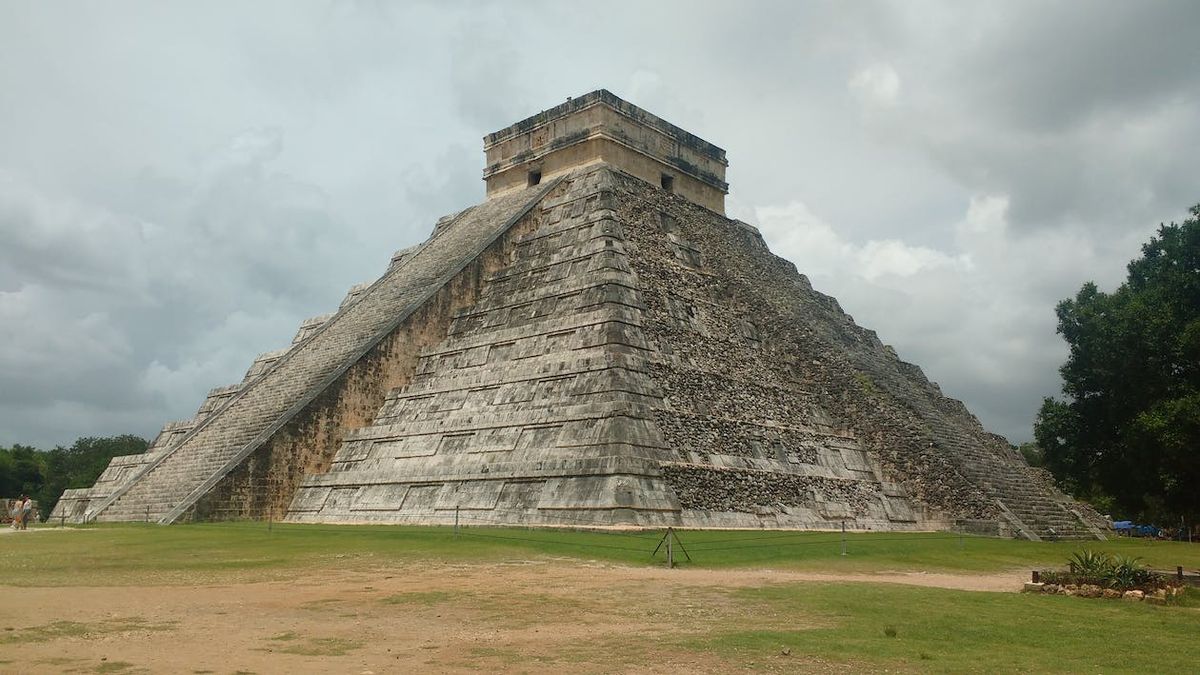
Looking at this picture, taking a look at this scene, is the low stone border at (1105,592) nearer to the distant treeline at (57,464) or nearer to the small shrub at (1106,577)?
the small shrub at (1106,577)

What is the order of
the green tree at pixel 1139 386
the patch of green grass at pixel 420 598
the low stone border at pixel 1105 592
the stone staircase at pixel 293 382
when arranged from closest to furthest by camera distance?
1. the patch of green grass at pixel 420 598
2. the low stone border at pixel 1105 592
3. the green tree at pixel 1139 386
4. the stone staircase at pixel 293 382

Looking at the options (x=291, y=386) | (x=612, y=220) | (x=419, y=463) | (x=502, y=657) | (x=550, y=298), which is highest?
(x=612, y=220)

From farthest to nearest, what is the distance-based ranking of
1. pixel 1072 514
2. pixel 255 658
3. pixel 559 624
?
pixel 1072 514
pixel 559 624
pixel 255 658

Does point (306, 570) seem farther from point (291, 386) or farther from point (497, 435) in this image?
point (291, 386)

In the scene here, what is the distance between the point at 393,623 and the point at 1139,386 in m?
11.6

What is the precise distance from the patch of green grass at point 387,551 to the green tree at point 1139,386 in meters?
1.95

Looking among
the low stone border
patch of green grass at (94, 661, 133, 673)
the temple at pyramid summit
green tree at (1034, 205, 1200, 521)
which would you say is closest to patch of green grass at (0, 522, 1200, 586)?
the temple at pyramid summit

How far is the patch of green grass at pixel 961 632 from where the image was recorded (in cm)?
696

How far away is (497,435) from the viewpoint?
17.2 m

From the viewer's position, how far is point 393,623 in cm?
797

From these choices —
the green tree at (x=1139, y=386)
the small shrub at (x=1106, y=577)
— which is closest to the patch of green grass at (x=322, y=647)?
the small shrub at (x=1106, y=577)

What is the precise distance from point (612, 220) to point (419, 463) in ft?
23.2

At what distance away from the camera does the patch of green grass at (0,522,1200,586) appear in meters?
11.5

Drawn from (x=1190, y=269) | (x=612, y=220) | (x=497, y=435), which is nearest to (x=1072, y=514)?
(x=1190, y=269)
